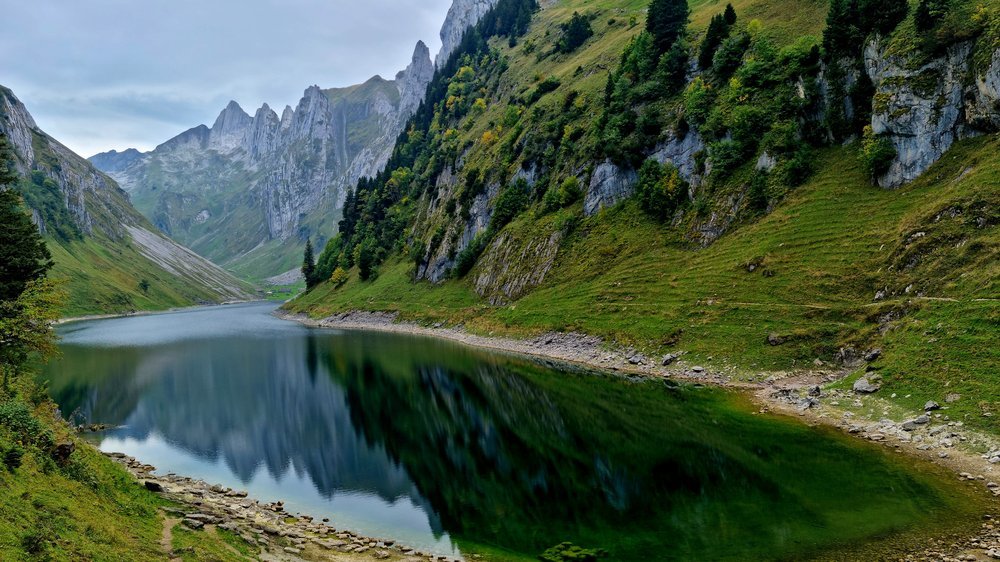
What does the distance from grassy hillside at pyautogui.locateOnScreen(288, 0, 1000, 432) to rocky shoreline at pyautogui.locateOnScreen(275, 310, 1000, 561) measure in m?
1.33

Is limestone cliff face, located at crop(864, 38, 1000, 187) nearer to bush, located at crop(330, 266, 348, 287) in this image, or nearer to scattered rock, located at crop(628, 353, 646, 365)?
scattered rock, located at crop(628, 353, 646, 365)

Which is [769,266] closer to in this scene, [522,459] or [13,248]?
[522,459]

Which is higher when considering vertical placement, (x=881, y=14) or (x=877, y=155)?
(x=881, y=14)

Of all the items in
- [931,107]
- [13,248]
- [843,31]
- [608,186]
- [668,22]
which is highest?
[668,22]

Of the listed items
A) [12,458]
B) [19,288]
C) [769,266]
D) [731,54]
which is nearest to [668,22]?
[731,54]

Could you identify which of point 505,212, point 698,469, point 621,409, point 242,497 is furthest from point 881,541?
point 505,212

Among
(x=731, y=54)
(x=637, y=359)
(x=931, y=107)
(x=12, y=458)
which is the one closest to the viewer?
(x=12, y=458)

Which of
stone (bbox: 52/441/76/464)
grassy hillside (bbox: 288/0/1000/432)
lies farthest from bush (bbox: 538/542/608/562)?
grassy hillside (bbox: 288/0/1000/432)

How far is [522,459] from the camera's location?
3128cm

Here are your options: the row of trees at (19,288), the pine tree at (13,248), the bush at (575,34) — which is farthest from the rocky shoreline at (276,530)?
the bush at (575,34)

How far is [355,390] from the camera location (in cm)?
5431

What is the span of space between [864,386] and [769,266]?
70.5 feet

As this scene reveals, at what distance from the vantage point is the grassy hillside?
35094 millimetres

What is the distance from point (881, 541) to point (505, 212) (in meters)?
93.1
